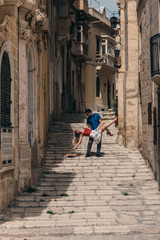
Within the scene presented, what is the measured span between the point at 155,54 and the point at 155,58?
10 cm

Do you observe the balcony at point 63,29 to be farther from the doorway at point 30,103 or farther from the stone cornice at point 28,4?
the stone cornice at point 28,4

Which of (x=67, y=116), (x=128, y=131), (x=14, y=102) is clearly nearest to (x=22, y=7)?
(x=14, y=102)

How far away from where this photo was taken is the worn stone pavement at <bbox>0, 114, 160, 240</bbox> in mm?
7387

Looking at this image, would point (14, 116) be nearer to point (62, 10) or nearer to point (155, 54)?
point (155, 54)

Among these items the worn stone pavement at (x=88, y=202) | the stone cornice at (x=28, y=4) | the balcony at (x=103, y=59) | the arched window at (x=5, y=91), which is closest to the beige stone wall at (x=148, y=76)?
the worn stone pavement at (x=88, y=202)

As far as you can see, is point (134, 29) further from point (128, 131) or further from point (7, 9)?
point (7, 9)

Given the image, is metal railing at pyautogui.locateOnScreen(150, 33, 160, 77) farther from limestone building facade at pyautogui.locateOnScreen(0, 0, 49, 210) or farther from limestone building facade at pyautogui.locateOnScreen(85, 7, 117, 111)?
limestone building facade at pyautogui.locateOnScreen(85, 7, 117, 111)

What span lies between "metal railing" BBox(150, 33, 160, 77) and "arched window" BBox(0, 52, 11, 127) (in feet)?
11.3

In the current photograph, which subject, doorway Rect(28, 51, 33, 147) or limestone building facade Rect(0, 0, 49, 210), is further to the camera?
doorway Rect(28, 51, 33, 147)

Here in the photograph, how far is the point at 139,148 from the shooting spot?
15641mm

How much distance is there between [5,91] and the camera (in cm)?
926

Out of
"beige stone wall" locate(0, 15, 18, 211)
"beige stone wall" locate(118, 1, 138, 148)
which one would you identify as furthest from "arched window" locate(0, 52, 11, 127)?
"beige stone wall" locate(118, 1, 138, 148)

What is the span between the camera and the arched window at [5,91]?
905cm

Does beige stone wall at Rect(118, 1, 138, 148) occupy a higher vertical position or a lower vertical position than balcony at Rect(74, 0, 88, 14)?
lower
